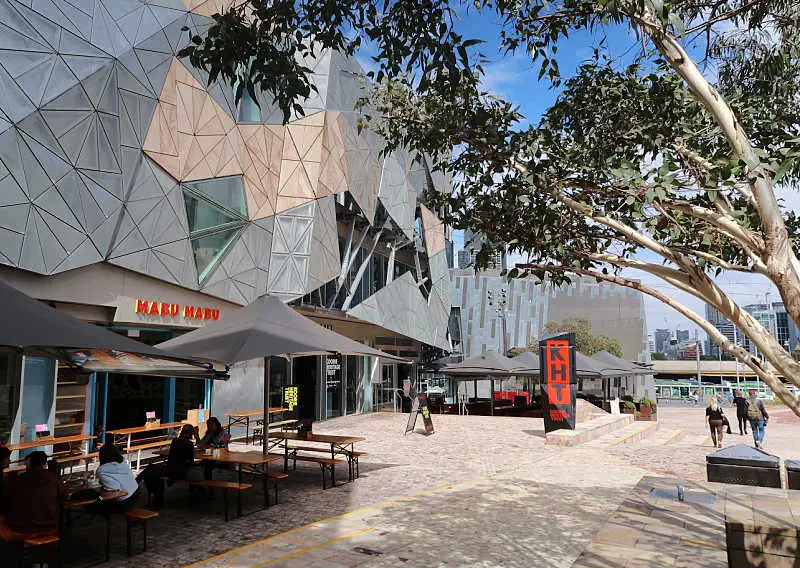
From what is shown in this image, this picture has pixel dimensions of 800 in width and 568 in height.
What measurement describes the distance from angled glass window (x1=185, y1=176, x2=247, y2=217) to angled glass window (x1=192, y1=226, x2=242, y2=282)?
67cm

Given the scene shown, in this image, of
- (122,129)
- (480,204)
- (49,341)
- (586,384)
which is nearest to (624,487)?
(480,204)

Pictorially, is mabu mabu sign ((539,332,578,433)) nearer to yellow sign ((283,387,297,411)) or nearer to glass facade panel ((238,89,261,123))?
yellow sign ((283,387,297,411))

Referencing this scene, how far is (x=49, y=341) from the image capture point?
5.32m

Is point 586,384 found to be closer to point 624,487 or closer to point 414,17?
point 624,487

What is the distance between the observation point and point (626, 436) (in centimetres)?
1755

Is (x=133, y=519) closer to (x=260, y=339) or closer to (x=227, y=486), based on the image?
(x=227, y=486)

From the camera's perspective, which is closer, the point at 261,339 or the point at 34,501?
the point at 34,501

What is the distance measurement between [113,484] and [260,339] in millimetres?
3004

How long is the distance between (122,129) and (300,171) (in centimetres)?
702

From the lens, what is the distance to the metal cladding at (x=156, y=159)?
11.6 metres

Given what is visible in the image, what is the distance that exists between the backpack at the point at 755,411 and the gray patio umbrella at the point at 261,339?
11.7 metres

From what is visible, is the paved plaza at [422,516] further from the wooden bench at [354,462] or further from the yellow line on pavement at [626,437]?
the yellow line on pavement at [626,437]

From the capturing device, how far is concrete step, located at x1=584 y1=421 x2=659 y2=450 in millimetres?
16056

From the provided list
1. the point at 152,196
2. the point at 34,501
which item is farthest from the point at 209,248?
the point at 34,501
